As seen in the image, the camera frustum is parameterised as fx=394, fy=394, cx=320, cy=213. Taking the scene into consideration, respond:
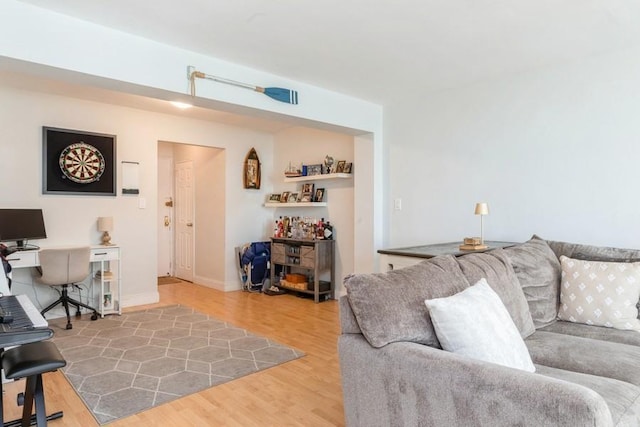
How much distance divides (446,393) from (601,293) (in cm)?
165

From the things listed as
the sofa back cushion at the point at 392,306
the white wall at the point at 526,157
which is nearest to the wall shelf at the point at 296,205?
the white wall at the point at 526,157

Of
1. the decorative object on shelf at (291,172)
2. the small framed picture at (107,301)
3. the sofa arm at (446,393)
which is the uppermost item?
the decorative object on shelf at (291,172)

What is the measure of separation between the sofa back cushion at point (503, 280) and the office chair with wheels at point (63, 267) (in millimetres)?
3546

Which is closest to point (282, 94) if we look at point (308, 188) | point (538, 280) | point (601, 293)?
point (308, 188)

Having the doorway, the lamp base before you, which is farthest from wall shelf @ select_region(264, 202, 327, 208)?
the lamp base

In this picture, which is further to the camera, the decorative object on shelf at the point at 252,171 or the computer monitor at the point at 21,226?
the decorative object on shelf at the point at 252,171

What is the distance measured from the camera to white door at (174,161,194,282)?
6.37m

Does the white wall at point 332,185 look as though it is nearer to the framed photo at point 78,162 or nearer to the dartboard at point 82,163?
the framed photo at point 78,162

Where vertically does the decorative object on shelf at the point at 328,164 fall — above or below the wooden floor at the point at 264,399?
above

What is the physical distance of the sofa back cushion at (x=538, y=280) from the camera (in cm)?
240

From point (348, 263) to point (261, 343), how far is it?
1.93 meters

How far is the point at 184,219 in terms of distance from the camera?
6527mm

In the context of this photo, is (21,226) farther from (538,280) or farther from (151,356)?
(538,280)

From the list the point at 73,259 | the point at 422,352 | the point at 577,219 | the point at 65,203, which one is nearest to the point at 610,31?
the point at 577,219
